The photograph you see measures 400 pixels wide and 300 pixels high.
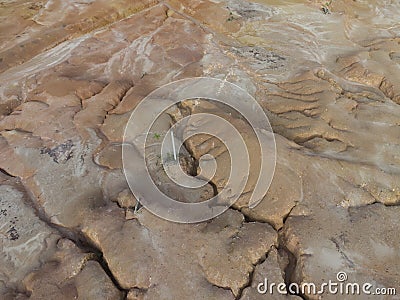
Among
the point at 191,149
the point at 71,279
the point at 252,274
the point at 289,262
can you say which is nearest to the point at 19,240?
the point at 71,279

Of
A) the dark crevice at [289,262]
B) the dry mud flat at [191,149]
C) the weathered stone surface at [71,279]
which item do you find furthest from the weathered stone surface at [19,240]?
the dark crevice at [289,262]

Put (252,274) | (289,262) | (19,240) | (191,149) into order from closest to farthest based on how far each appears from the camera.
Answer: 1. (252,274)
2. (289,262)
3. (19,240)
4. (191,149)

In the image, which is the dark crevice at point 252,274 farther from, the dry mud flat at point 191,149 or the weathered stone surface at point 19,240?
the weathered stone surface at point 19,240

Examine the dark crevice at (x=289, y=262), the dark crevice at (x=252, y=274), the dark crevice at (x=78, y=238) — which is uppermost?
the dark crevice at (x=78, y=238)

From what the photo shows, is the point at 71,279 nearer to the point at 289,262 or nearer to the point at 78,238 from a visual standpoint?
the point at 78,238

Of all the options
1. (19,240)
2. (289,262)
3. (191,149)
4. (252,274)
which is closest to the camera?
(252,274)

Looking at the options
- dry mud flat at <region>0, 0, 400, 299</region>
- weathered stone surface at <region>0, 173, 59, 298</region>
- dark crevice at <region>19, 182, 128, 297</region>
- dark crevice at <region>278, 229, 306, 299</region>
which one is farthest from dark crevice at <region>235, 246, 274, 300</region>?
weathered stone surface at <region>0, 173, 59, 298</region>

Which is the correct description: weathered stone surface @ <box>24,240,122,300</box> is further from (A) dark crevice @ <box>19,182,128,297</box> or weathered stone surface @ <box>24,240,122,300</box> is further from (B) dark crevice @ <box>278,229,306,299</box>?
(B) dark crevice @ <box>278,229,306,299</box>

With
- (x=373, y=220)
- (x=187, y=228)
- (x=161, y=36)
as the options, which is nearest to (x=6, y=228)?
(x=187, y=228)
